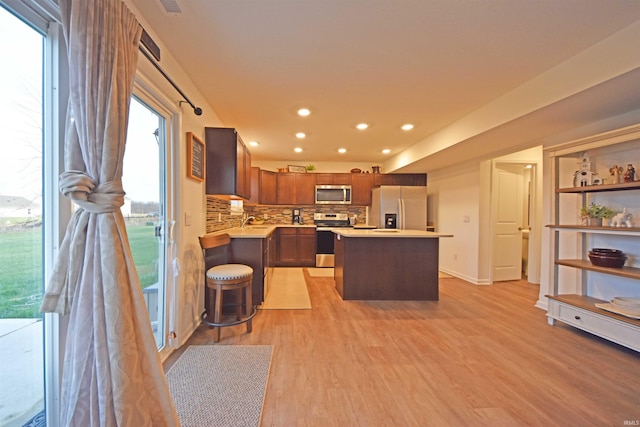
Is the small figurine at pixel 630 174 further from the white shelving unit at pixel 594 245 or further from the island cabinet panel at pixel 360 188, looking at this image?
the island cabinet panel at pixel 360 188

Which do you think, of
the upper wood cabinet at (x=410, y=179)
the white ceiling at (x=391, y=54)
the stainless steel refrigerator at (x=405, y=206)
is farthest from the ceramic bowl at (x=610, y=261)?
the upper wood cabinet at (x=410, y=179)

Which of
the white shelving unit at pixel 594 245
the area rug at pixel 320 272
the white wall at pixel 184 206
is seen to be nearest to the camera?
the white wall at pixel 184 206

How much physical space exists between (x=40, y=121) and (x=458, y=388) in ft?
8.70

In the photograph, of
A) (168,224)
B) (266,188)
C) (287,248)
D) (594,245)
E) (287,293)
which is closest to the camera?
(168,224)

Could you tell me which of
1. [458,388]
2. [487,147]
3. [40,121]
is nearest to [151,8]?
[40,121]

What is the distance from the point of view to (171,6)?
1.53 metres

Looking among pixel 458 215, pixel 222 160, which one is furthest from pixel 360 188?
pixel 222 160

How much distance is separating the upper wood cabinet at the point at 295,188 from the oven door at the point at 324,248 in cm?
82

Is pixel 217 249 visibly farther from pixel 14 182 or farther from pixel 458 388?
pixel 458 388

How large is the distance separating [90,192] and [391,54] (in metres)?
2.07

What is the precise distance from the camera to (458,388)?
5.63 ft

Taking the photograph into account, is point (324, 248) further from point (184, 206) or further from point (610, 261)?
point (610, 261)

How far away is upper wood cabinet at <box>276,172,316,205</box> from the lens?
19.0ft

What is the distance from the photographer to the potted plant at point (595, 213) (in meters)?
2.47
